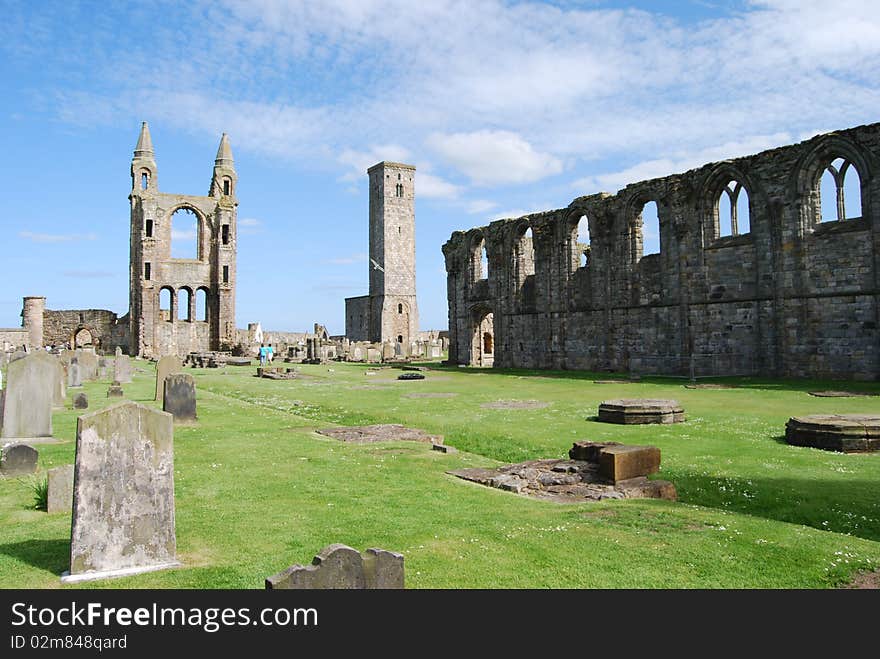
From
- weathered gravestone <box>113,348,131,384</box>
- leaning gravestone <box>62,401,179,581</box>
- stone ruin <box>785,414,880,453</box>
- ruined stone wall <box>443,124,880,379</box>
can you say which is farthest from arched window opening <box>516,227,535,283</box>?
leaning gravestone <box>62,401,179,581</box>

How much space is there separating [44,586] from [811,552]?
18.1 ft

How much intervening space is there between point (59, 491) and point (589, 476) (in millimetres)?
5746

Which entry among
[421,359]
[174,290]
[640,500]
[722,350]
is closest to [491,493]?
[640,500]

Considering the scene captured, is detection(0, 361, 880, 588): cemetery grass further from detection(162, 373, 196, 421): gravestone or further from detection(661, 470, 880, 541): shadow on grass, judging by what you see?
detection(162, 373, 196, 421): gravestone

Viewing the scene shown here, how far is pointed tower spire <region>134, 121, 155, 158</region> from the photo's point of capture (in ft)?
164

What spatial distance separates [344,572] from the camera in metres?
3.60

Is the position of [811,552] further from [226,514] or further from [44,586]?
[44,586]

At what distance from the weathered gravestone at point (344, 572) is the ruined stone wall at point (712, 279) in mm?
21225

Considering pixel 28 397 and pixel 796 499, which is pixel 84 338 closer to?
pixel 28 397

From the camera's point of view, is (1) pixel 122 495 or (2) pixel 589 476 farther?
(2) pixel 589 476

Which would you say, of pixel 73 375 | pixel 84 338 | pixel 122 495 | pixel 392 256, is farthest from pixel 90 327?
pixel 122 495

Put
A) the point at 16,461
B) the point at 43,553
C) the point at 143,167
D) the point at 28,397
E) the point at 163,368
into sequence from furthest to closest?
the point at 143,167 < the point at 163,368 < the point at 28,397 < the point at 16,461 < the point at 43,553

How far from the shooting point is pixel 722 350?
79.5ft
